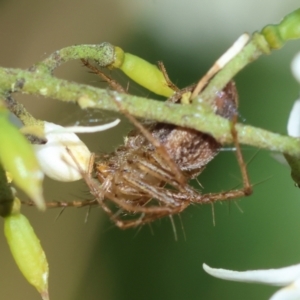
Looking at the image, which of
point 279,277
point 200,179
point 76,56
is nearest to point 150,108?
point 76,56

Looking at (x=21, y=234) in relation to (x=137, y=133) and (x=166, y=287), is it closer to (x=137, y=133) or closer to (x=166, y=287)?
(x=137, y=133)

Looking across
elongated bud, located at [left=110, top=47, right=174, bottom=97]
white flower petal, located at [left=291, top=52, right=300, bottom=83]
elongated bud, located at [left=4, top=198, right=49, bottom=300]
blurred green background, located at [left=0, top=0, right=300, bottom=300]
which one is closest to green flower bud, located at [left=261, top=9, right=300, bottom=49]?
white flower petal, located at [left=291, top=52, right=300, bottom=83]

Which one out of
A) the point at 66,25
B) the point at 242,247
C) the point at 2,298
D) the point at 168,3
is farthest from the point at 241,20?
the point at 2,298

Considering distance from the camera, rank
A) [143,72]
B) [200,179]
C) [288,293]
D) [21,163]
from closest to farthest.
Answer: [21,163] < [288,293] < [143,72] < [200,179]

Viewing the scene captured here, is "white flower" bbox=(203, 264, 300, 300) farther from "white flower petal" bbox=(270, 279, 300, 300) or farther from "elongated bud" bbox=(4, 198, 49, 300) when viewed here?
"elongated bud" bbox=(4, 198, 49, 300)

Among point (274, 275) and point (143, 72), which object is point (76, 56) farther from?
point (274, 275)

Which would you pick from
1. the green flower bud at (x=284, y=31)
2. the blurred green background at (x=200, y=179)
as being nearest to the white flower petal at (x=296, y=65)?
the green flower bud at (x=284, y=31)
